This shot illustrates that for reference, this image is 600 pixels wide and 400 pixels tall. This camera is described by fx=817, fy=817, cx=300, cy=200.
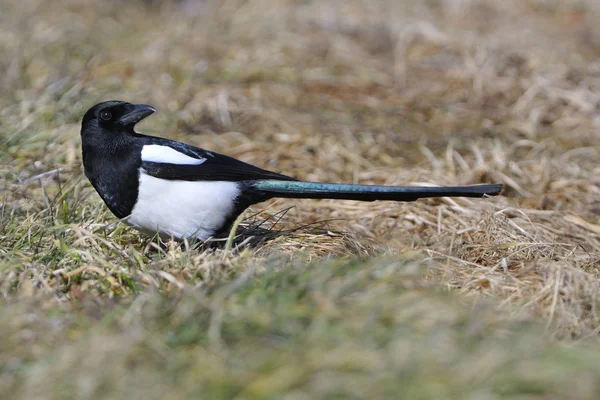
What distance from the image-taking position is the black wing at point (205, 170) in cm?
307

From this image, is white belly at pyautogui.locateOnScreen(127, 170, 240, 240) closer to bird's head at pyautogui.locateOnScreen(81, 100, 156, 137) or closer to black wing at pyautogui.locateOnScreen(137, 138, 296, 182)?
black wing at pyautogui.locateOnScreen(137, 138, 296, 182)

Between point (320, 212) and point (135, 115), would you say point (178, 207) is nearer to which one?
point (135, 115)

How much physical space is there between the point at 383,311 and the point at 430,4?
629cm

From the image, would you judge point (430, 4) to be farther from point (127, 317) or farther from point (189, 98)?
point (127, 317)

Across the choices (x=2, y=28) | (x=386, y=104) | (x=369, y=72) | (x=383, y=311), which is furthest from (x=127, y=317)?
(x=2, y=28)

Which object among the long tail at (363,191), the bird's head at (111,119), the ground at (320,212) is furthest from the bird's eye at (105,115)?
the long tail at (363,191)

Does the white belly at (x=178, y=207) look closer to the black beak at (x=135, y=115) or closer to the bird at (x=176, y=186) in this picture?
the bird at (x=176, y=186)

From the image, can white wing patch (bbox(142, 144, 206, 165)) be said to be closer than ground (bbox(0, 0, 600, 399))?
No

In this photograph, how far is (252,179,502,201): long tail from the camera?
3107 mm

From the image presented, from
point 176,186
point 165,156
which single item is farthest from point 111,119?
point 176,186

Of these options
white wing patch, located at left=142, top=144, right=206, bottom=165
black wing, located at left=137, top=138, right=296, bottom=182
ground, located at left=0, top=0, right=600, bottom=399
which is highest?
white wing patch, located at left=142, top=144, right=206, bottom=165

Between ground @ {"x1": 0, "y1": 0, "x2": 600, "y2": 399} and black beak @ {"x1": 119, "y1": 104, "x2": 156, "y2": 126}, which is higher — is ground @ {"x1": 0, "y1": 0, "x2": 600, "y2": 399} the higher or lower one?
the lower one

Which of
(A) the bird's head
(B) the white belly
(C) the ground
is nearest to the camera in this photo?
(C) the ground

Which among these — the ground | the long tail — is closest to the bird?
the long tail
